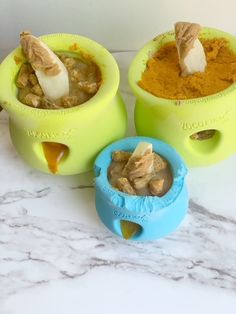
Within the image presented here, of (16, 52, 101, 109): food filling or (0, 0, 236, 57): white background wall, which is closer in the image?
(16, 52, 101, 109): food filling

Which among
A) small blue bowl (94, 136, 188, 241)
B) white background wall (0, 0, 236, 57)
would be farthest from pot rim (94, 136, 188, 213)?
white background wall (0, 0, 236, 57)

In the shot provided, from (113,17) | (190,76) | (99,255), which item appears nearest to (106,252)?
(99,255)

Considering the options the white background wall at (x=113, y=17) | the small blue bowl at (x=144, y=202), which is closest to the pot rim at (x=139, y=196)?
the small blue bowl at (x=144, y=202)

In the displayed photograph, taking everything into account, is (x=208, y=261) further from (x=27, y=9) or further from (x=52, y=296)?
(x=27, y=9)

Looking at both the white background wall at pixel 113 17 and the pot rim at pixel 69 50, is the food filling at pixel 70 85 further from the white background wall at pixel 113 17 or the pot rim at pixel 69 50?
the white background wall at pixel 113 17

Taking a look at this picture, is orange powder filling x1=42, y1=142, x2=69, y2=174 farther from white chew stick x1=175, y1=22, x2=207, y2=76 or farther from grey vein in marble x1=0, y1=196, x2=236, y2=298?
white chew stick x1=175, y1=22, x2=207, y2=76

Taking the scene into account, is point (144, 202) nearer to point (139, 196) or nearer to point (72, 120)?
point (139, 196)

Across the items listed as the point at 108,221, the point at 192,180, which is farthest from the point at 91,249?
the point at 192,180
